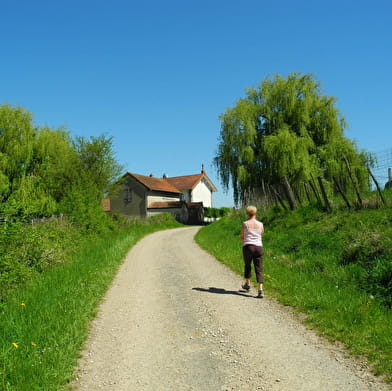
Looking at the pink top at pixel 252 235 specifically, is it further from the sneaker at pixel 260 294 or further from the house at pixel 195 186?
the house at pixel 195 186

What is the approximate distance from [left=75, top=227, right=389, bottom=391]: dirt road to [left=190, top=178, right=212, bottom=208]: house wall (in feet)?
150

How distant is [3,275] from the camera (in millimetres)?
6598

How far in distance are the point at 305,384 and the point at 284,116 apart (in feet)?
70.1

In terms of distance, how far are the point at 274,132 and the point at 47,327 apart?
765 inches

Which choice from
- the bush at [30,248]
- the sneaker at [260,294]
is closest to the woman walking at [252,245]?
the sneaker at [260,294]

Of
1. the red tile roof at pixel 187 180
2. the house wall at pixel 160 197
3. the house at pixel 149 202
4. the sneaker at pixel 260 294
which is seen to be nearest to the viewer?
the sneaker at pixel 260 294

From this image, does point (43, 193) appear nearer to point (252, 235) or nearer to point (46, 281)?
point (46, 281)

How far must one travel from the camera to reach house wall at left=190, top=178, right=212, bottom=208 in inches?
2087

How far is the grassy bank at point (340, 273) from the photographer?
429cm

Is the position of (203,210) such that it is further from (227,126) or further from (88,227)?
(88,227)

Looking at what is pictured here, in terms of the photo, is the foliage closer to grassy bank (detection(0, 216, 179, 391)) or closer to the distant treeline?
the distant treeline

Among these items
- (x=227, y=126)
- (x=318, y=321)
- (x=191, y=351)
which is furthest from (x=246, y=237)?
(x=227, y=126)

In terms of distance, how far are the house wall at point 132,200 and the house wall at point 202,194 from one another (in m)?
10.7

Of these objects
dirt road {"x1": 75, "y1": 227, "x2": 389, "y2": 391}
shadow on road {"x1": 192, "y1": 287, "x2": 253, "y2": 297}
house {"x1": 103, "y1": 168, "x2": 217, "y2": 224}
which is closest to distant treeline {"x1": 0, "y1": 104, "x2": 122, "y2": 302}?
dirt road {"x1": 75, "y1": 227, "x2": 389, "y2": 391}
